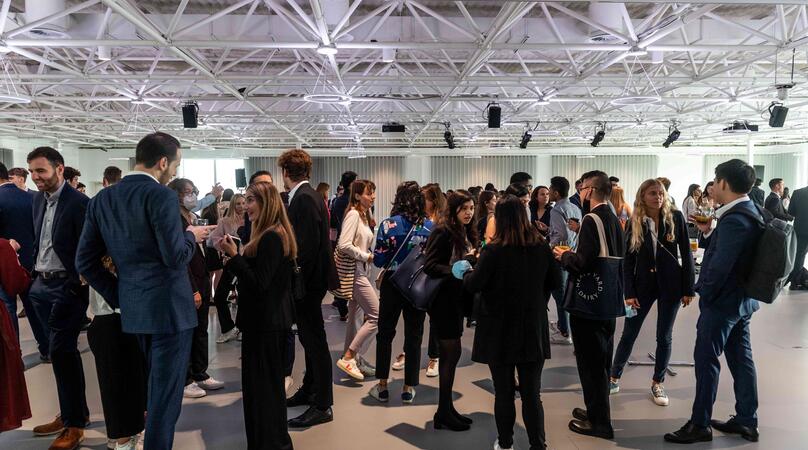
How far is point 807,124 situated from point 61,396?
2111cm

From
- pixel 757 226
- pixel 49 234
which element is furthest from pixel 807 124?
pixel 49 234

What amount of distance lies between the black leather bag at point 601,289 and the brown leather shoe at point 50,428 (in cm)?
313

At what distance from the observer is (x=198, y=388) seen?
12.4ft

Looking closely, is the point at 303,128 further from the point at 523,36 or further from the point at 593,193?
the point at 593,193

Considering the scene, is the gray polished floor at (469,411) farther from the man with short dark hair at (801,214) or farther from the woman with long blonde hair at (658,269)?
the man with short dark hair at (801,214)

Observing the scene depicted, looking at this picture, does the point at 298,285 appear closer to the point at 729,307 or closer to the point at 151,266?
the point at 151,266

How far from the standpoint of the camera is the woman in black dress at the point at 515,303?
256cm

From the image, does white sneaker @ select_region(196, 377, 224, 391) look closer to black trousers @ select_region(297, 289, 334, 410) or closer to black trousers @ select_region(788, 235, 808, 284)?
black trousers @ select_region(297, 289, 334, 410)

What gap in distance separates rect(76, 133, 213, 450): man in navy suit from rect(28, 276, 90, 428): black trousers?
0.74 meters

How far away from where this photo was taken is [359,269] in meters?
4.05

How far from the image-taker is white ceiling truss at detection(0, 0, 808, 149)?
6820mm

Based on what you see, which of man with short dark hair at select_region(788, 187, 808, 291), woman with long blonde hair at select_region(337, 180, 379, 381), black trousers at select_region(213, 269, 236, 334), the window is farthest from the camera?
the window

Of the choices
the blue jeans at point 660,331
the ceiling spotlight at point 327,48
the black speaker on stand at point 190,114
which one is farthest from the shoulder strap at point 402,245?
the black speaker on stand at point 190,114

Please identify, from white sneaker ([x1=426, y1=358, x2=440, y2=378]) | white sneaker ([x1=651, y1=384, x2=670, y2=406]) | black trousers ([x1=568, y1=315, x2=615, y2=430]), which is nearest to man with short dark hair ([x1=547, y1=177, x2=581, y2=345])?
white sneaker ([x1=651, y1=384, x2=670, y2=406])
